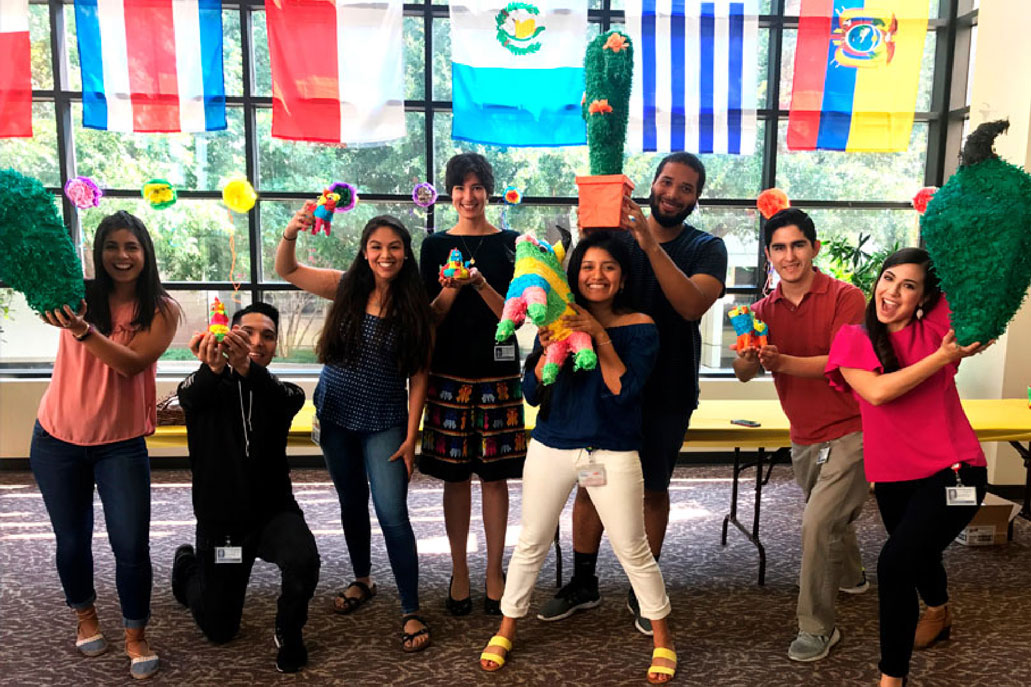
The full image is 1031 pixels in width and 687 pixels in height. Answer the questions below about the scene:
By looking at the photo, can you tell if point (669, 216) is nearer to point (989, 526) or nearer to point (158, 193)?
point (158, 193)

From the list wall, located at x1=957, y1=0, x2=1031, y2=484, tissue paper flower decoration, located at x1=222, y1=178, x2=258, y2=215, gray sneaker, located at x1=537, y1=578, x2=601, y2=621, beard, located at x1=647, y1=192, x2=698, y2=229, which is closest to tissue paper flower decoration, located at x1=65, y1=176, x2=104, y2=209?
tissue paper flower decoration, located at x1=222, y1=178, x2=258, y2=215

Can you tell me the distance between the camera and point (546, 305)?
6.87 ft

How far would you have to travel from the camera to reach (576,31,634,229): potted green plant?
2.13 meters

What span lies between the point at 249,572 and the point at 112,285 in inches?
40.5

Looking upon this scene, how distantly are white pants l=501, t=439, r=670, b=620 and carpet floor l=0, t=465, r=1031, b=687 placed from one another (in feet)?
0.90

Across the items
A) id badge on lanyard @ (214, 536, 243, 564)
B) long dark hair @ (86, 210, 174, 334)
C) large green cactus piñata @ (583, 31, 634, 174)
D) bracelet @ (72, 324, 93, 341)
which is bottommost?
id badge on lanyard @ (214, 536, 243, 564)

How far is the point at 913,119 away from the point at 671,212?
3.38 meters

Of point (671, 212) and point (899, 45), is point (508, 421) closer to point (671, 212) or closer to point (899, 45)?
point (671, 212)

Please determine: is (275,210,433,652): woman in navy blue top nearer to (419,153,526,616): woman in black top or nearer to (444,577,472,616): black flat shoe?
(419,153,526,616): woman in black top

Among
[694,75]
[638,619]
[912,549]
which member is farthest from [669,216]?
[694,75]

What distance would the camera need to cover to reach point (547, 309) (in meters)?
2.11

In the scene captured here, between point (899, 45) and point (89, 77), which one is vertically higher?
point (899, 45)

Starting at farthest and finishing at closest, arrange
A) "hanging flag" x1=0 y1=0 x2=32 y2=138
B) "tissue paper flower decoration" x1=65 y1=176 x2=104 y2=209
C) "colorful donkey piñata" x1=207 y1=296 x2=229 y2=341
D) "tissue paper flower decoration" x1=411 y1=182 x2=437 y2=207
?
"hanging flag" x1=0 y1=0 x2=32 y2=138 < "tissue paper flower decoration" x1=411 y1=182 x2=437 y2=207 < "tissue paper flower decoration" x1=65 y1=176 x2=104 y2=209 < "colorful donkey piñata" x1=207 y1=296 x2=229 y2=341

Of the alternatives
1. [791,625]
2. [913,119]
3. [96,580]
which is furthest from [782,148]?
[96,580]
